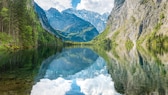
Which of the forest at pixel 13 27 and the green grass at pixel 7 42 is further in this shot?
the forest at pixel 13 27

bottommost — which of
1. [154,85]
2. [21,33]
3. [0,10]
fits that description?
[154,85]

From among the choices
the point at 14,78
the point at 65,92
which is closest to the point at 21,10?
the point at 14,78

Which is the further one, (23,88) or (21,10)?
(21,10)

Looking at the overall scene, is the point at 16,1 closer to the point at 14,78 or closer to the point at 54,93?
the point at 14,78

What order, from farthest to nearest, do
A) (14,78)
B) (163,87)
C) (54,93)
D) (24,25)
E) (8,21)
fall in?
(24,25)
(8,21)
(14,78)
(163,87)
(54,93)

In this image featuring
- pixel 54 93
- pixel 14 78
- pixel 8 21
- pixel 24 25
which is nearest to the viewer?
pixel 54 93

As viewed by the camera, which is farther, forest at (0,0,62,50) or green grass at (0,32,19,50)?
forest at (0,0,62,50)

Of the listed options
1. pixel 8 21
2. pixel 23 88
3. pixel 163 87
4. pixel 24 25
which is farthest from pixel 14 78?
pixel 24 25

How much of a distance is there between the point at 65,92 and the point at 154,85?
12092mm

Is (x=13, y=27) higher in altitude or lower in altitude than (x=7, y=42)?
higher

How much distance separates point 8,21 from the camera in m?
123

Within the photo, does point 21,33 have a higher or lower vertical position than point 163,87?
higher

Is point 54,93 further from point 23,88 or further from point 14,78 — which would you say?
point 14,78

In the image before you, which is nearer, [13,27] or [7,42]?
[7,42]
